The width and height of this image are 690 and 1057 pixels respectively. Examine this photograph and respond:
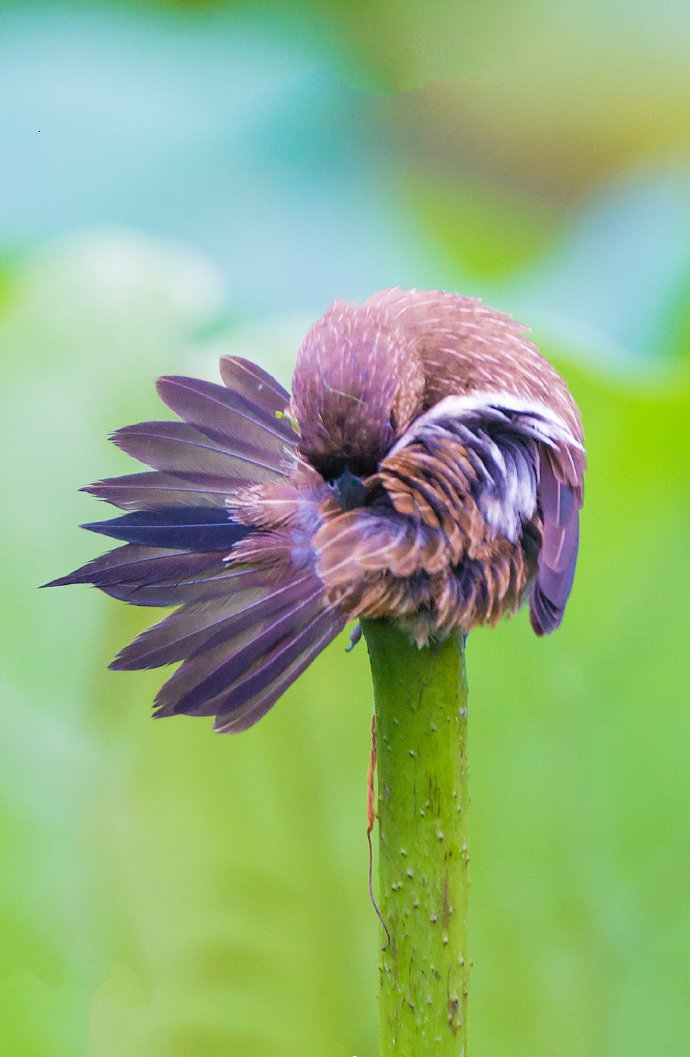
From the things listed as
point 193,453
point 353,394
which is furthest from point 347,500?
point 193,453

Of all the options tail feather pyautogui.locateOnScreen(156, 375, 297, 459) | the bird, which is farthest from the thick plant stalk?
tail feather pyautogui.locateOnScreen(156, 375, 297, 459)

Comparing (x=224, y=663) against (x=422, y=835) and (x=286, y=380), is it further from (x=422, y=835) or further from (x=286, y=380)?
(x=286, y=380)

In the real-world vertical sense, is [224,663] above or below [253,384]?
below

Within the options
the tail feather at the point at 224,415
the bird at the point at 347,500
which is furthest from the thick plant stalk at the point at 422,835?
the tail feather at the point at 224,415

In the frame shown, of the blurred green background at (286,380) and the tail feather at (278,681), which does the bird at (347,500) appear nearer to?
the tail feather at (278,681)

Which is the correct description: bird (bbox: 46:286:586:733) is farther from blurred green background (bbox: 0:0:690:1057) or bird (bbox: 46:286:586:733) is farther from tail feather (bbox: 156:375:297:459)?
blurred green background (bbox: 0:0:690:1057)

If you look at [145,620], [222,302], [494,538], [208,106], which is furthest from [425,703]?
[208,106]

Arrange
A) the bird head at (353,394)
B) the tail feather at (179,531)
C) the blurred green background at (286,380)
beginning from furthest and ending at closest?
the blurred green background at (286,380), the tail feather at (179,531), the bird head at (353,394)
